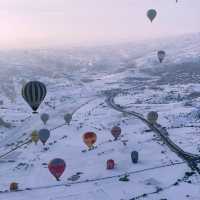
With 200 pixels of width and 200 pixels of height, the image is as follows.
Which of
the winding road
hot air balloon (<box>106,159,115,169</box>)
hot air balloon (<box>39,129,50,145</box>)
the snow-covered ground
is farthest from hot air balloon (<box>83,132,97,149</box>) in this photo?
hot air balloon (<box>106,159,115,169</box>)

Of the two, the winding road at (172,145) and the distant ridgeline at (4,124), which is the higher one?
the distant ridgeline at (4,124)

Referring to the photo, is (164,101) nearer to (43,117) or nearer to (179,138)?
(43,117)

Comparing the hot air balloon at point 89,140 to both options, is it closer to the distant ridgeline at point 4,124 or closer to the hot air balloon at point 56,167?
the hot air balloon at point 56,167

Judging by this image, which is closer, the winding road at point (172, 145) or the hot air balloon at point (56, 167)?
the hot air balloon at point (56, 167)

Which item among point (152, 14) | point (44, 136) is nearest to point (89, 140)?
point (44, 136)

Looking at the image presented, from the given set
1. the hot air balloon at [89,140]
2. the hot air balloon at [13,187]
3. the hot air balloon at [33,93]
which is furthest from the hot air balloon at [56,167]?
the hot air balloon at [89,140]

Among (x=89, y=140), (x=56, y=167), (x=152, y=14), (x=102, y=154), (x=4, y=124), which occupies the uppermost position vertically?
(x=152, y=14)

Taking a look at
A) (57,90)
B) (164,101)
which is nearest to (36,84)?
(164,101)

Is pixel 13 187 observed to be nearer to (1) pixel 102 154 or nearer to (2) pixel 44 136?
(1) pixel 102 154

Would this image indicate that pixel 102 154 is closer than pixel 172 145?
Yes

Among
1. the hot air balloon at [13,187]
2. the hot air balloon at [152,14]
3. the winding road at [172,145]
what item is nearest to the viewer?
the hot air balloon at [13,187]

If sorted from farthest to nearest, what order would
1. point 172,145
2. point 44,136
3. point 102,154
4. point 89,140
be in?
point 44,136
point 89,140
point 172,145
point 102,154
